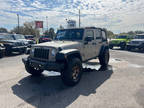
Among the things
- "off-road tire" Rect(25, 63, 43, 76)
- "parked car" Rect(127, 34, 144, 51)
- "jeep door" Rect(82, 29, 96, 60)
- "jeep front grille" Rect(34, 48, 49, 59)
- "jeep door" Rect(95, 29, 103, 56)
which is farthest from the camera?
"parked car" Rect(127, 34, 144, 51)

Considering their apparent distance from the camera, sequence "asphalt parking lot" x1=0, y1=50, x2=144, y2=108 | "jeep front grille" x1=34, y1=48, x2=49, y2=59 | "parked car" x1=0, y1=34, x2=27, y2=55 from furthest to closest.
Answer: "parked car" x1=0, y1=34, x2=27, y2=55 → "jeep front grille" x1=34, y1=48, x2=49, y2=59 → "asphalt parking lot" x1=0, y1=50, x2=144, y2=108

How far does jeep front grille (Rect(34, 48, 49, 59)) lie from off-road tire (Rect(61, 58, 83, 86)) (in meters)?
0.78

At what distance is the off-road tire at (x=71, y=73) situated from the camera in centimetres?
372

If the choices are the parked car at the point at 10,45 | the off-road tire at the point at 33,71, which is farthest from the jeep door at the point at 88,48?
the parked car at the point at 10,45

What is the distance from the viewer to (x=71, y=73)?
3791 mm

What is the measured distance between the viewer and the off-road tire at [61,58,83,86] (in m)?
3.72

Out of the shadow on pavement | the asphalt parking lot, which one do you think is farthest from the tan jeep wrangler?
the asphalt parking lot

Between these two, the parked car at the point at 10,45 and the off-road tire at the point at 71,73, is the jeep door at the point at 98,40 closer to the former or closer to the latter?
the off-road tire at the point at 71,73

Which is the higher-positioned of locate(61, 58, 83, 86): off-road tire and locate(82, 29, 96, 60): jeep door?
locate(82, 29, 96, 60): jeep door

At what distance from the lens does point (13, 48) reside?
33.0 feet

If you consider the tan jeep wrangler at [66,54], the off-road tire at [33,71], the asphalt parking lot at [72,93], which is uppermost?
the tan jeep wrangler at [66,54]

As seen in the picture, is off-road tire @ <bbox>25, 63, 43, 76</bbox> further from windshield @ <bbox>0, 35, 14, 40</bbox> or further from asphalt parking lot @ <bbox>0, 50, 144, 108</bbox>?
windshield @ <bbox>0, 35, 14, 40</bbox>

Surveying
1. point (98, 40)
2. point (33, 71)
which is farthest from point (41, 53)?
point (98, 40)

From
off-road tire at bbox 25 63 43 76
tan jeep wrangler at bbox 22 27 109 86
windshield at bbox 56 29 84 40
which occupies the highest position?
windshield at bbox 56 29 84 40
